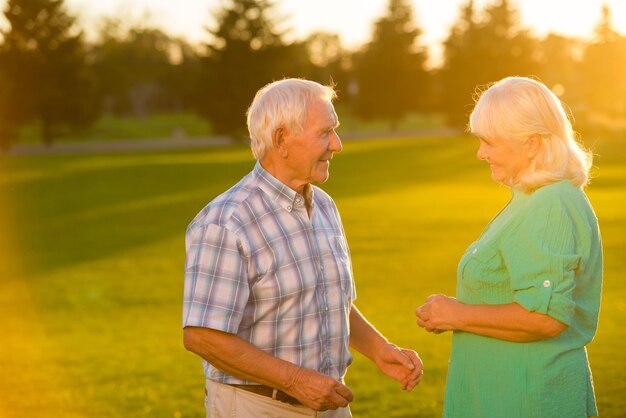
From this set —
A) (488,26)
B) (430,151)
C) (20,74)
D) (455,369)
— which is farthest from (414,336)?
(488,26)

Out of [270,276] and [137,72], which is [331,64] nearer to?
[137,72]

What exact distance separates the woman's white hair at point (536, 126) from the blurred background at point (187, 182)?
63 cm

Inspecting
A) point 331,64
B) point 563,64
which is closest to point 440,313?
point 331,64

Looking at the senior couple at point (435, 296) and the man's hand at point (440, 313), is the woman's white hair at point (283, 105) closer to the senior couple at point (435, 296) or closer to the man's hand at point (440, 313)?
the senior couple at point (435, 296)

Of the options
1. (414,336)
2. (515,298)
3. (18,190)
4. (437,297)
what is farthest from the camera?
(18,190)

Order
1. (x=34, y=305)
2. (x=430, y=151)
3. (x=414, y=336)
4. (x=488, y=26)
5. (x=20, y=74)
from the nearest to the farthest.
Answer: (x=414, y=336), (x=34, y=305), (x=430, y=151), (x=20, y=74), (x=488, y=26)

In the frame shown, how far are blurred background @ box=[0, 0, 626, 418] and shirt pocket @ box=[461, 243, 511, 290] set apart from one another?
2.82 ft

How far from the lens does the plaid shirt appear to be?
11.5 ft

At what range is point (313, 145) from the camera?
377cm

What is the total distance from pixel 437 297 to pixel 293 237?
56 centimetres

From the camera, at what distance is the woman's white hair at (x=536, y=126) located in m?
3.46

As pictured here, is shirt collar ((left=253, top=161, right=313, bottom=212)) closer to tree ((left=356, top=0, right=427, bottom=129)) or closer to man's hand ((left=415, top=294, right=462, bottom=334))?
man's hand ((left=415, top=294, right=462, bottom=334))

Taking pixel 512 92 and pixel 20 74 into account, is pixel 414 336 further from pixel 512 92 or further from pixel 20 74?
pixel 20 74

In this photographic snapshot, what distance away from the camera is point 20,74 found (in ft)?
Answer: 228
